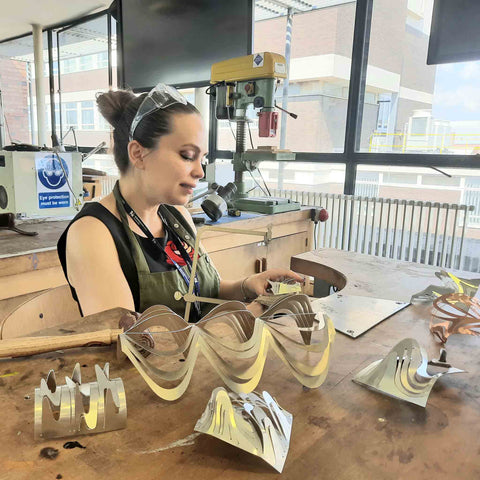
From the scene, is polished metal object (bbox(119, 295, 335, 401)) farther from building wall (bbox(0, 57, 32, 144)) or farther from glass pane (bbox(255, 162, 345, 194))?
building wall (bbox(0, 57, 32, 144))

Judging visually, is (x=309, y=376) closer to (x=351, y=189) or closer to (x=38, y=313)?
(x=38, y=313)

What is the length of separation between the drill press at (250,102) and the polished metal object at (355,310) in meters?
1.25

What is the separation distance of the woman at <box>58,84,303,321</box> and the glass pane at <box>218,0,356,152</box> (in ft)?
6.22

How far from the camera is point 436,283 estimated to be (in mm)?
1222

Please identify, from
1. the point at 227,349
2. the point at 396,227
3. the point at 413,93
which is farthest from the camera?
the point at 413,93

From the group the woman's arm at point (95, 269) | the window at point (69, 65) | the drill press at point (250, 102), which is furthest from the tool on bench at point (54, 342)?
the window at point (69, 65)

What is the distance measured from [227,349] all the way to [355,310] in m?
0.47

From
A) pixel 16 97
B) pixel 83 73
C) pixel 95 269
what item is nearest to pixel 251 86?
pixel 95 269

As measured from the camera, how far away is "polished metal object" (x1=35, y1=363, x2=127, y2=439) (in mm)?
503

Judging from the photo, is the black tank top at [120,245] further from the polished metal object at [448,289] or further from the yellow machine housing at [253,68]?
the yellow machine housing at [253,68]

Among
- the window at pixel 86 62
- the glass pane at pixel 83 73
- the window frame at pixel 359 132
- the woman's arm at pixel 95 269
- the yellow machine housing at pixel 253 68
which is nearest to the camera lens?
the woman's arm at pixel 95 269

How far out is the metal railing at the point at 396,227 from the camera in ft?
8.48

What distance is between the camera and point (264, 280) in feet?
3.90

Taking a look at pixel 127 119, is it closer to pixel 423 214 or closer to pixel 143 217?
pixel 143 217
